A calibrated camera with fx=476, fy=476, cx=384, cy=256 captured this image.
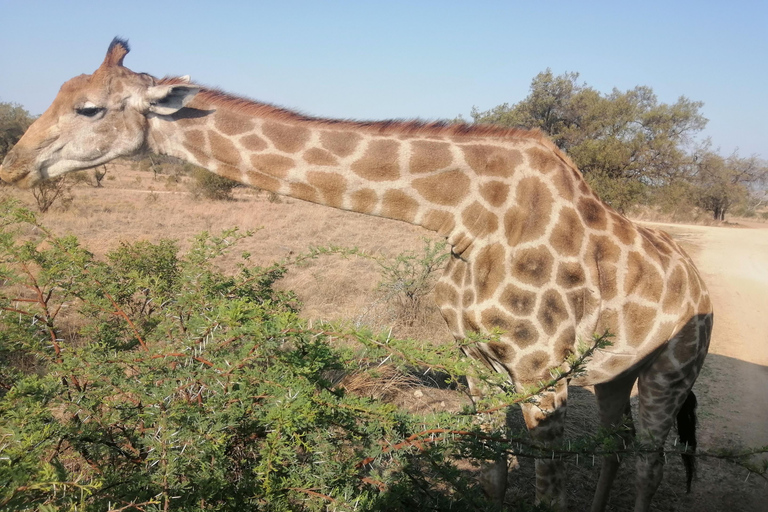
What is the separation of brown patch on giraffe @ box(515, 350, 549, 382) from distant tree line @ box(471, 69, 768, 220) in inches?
Result: 558

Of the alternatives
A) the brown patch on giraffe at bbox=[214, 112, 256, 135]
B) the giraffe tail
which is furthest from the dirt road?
the brown patch on giraffe at bbox=[214, 112, 256, 135]

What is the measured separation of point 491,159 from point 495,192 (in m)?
0.22

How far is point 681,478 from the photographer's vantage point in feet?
15.2

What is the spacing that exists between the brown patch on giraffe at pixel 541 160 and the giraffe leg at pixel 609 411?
1906mm

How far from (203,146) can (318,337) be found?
1.95 metres

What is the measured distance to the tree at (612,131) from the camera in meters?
15.7

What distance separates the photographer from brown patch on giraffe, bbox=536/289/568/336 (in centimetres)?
301

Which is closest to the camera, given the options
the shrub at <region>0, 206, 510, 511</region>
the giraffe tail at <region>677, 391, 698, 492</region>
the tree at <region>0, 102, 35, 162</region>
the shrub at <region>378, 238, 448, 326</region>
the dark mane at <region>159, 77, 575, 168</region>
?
the shrub at <region>0, 206, 510, 511</region>

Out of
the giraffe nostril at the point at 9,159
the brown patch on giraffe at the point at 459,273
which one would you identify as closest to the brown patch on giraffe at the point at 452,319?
the brown patch on giraffe at the point at 459,273

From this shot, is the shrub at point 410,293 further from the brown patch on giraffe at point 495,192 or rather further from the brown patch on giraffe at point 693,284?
the brown patch on giraffe at point 495,192

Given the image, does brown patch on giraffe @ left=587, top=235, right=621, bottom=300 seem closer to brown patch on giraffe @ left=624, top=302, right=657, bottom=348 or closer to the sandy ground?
brown patch on giraffe @ left=624, top=302, right=657, bottom=348

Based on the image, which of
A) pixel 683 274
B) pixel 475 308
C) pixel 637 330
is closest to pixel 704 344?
pixel 683 274

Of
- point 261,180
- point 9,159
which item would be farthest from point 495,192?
point 9,159

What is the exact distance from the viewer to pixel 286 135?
3051 millimetres
